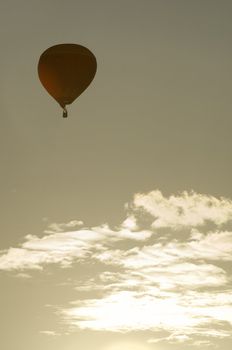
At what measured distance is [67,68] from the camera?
1518 inches

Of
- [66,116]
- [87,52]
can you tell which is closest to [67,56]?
[87,52]

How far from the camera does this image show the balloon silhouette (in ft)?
126

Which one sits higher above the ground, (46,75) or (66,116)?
(46,75)

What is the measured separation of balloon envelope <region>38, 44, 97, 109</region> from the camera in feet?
126

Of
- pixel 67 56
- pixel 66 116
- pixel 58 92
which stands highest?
pixel 67 56

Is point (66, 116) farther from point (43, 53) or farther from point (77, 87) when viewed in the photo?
point (43, 53)

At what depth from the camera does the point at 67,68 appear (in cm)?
3856

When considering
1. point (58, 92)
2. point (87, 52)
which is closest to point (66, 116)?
point (58, 92)

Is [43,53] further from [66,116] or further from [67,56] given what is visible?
[66,116]

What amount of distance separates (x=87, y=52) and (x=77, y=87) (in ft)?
8.35

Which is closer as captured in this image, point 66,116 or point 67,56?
point 66,116

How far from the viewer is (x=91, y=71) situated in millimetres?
38969

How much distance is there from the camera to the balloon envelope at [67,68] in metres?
38.4

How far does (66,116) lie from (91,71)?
5483 mm
